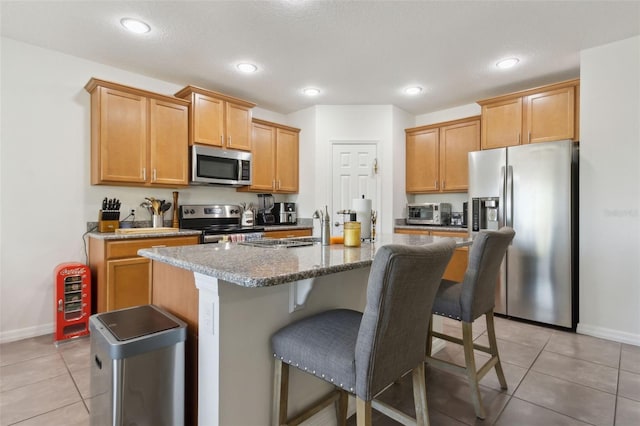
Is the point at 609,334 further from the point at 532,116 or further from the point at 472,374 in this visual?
the point at 532,116

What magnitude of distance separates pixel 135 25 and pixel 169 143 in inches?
44.9

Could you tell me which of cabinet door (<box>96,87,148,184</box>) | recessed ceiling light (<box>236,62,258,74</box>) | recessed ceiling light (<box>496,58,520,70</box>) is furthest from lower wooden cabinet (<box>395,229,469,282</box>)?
cabinet door (<box>96,87,148,184</box>)

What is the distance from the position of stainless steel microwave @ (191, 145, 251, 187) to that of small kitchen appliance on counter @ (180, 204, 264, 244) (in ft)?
1.16

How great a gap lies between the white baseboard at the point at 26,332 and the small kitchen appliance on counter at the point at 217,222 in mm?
1453

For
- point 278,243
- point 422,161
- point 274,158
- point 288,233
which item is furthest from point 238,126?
point 422,161

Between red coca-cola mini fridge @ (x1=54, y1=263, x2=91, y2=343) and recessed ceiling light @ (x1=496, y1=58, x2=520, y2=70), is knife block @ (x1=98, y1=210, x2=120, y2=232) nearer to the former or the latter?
red coca-cola mini fridge @ (x1=54, y1=263, x2=91, y2=343)

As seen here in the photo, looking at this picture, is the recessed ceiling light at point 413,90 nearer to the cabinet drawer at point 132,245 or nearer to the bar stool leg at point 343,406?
the cabinet drawer at point 132,245

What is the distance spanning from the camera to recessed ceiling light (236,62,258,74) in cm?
324

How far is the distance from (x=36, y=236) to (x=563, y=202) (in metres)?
4.79

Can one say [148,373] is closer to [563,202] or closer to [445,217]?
[563,202]

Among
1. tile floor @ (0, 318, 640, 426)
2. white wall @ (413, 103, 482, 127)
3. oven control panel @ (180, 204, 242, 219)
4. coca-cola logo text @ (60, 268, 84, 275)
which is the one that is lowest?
tile floor @ (0, 318, 640, 426)

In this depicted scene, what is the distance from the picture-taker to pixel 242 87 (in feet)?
12.6

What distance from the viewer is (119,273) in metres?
2.81

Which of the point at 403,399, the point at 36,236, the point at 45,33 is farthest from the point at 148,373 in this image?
the point at 45,33
